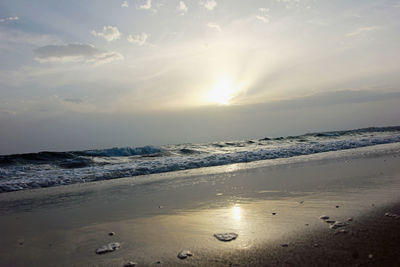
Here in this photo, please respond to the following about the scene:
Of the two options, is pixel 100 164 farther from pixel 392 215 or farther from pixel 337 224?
Answer: pixel 392 215

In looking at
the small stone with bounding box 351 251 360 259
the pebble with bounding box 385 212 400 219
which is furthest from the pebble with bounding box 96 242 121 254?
the pebble with bounding box 385 212 400 219

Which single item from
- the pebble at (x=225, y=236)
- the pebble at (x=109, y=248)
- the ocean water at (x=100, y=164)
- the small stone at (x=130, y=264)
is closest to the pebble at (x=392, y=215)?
the pebble at (x=225, y=236)

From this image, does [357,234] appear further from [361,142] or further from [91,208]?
[361,142]

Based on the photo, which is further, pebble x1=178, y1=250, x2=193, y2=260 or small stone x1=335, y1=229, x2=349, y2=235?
small stone x1=335, y1=229, x2=349, y2=235

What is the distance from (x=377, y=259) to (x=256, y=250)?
1.26 metres

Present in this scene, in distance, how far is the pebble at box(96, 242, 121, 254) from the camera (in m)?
4.05

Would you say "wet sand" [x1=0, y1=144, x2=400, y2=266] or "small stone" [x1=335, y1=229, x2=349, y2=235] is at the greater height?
"small stone" [x1=335, y1=229, x2=349, y2=235]

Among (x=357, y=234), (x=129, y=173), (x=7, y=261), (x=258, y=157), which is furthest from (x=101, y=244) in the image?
(x=258, y=157)

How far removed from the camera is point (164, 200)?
7.26 metres

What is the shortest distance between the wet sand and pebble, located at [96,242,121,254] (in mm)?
80

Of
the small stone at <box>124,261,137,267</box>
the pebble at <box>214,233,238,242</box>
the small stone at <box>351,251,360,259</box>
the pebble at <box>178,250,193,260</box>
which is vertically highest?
the small stone at <box>351,251,360,259</box>

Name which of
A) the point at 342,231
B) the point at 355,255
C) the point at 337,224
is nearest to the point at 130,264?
the point at 355,255

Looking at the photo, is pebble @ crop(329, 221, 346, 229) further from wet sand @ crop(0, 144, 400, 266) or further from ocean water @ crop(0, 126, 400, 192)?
ocean water @ crop(0, 126, 400, 192)

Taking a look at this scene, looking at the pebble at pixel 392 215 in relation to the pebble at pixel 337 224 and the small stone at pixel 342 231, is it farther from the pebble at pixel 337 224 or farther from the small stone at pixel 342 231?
the small stone at pixel 342 231
